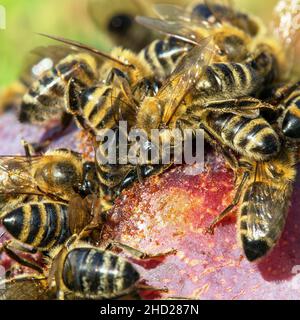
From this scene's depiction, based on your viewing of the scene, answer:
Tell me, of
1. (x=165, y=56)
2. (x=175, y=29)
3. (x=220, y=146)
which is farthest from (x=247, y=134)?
(x=175, y=29)

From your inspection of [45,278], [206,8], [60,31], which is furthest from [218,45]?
[60,31]

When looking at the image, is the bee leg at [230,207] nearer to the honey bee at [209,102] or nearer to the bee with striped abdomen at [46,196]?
the honey bee at [209,102]

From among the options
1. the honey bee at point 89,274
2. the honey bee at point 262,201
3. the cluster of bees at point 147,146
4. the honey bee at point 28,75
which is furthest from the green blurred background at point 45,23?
the honey bee at point 89,274

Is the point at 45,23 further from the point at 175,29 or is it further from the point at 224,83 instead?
the point at 224,83

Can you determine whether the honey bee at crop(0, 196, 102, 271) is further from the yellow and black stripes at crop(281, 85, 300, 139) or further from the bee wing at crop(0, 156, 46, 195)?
the yellow and black stripes at crop(281, 85, 300, 139)

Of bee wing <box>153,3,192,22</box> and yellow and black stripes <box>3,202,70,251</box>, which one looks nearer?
yellow and black stripes <box>3,202,70,251</box>

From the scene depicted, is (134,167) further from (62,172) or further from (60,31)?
(60,31)

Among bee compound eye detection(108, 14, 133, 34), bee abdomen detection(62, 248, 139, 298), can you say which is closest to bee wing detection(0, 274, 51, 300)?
bee abdomen detection(62, 248, 139, 298)
